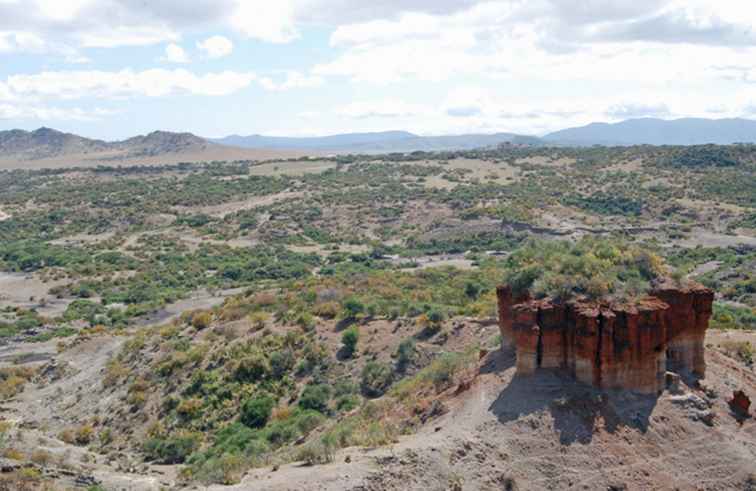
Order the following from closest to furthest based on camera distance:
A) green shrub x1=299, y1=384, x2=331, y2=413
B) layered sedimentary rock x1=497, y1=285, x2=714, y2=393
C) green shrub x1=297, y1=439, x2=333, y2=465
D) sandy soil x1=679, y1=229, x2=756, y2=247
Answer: green shrub x1=297, y1=439, x2=333, y2=465, layered sedimentary rock x1=497, y1=285, x2=714, y2=393, green shrub x1=299, y1=384, x2=331, y2=413, sandy soil x1=679, y1=229, x2=756, y2=247

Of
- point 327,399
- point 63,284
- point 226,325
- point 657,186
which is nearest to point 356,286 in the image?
point 226,325

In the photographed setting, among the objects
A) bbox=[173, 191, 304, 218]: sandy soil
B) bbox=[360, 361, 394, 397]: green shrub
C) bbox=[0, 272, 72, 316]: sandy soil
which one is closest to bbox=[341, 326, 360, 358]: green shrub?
bbox=[360, 361, 394, 397]: green shrub

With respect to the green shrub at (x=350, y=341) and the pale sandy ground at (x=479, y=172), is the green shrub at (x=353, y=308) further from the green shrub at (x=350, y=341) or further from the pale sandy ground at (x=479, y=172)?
the pale sandy ground at (x=479, y=172)

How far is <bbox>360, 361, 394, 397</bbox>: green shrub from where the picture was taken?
24.3 m

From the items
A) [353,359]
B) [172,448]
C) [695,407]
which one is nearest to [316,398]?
[353,359]

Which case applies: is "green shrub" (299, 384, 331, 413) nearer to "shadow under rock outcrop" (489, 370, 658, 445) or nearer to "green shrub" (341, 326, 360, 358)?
"green shrub" (341, 326, 360, 358)

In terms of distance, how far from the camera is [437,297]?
1356 inches

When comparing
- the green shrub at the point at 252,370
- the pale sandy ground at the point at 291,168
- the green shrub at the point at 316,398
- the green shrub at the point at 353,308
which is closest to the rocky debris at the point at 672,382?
the green shrub at the point at 316,398

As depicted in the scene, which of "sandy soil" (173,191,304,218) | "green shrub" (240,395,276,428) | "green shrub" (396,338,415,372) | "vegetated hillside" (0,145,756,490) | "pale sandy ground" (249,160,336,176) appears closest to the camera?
"vegetated hillside" (0,145,756,490)

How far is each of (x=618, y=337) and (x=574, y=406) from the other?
171cm

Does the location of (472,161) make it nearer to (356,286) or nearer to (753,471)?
(356,286)

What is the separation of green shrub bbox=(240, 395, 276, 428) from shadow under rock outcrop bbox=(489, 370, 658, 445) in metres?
9.97

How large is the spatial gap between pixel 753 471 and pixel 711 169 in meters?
84.5

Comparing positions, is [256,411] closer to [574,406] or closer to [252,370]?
[252,370]
